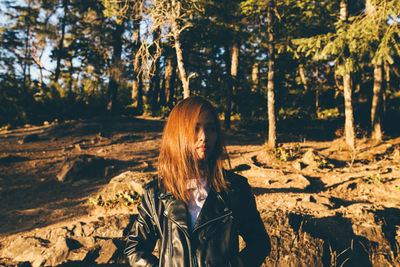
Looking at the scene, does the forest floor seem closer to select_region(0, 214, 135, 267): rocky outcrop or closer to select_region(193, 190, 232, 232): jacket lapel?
select_region(0, 214, 135, 267): rocky outcrop

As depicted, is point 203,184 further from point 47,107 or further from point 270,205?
point 47,107

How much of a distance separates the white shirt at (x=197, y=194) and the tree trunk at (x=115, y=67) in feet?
46.4

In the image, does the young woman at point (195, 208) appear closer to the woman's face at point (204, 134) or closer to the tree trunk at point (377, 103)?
the woman's face at point (204, 134)

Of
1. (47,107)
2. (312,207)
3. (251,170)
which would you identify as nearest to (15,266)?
(312,207)

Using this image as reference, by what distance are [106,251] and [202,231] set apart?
330cm

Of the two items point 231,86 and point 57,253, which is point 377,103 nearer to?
point 231,86

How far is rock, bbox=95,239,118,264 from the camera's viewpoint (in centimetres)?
385

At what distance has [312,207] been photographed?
5.22 m

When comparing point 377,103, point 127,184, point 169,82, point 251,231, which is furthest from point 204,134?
point 169,82

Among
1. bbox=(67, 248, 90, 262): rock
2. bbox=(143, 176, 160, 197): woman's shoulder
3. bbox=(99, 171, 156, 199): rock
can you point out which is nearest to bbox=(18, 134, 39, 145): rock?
bbox=(99, 171, 156, 199): rock

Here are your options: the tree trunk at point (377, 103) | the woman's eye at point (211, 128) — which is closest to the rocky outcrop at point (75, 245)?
the woman's eye at point (211, 128)

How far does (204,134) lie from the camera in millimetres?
1628

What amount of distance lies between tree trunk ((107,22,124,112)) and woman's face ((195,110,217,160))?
14.1m

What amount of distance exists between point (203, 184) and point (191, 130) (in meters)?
0.43
